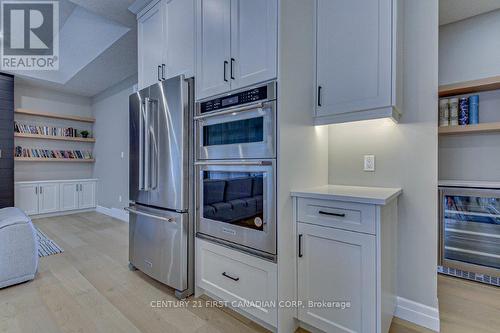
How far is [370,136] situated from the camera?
1.89m

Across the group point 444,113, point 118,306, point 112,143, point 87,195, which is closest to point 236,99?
point 118,306

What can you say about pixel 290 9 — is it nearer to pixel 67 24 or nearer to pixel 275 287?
pixel 275 287

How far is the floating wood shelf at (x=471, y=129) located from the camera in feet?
7.41

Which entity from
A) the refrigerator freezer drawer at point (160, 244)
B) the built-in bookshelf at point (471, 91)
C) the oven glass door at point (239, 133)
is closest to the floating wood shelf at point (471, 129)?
the built-in bookshelf at point (471, 91)

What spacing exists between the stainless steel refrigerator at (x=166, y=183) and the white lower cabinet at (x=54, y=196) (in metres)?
3.85

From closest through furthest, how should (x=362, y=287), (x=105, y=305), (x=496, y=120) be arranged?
(x=362, y=287) < (x=105, y=305) < (x=496, y=120)

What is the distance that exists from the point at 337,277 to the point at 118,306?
1.62 meters

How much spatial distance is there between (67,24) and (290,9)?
12.4 ft

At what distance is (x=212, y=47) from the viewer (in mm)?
1854

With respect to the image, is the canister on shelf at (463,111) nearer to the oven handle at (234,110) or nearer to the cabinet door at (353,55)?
the cabinet door at (353,55)

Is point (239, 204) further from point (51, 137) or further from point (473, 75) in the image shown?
point (51, 137)

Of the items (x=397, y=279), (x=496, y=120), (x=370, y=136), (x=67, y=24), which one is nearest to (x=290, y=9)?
(x=370, y=136)

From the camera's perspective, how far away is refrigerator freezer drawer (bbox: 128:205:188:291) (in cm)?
196

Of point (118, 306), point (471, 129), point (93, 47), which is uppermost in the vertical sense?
point (93, 47)
